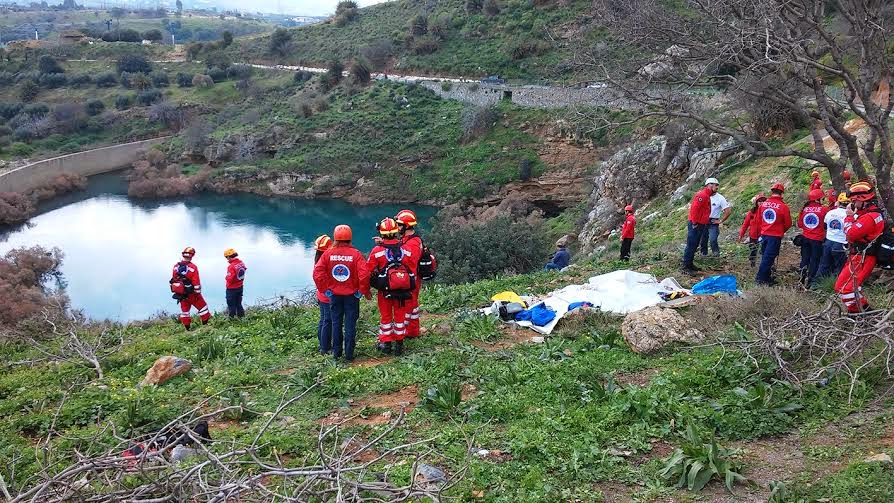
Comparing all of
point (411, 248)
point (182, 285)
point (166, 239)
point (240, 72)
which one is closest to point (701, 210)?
point (411, 248)

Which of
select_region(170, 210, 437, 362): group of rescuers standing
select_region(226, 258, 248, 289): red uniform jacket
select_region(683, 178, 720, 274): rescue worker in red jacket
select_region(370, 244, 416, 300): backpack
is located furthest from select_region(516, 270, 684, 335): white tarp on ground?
select_region(226, 258, 248, 289): red uniform jacket

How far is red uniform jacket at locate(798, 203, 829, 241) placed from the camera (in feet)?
29.1

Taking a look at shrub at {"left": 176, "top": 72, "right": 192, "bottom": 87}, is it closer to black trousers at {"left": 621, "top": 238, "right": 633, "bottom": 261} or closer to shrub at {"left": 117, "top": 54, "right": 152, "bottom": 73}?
shrub at {"left": 117, "top": 54, "right": 152, "bottom": 73}

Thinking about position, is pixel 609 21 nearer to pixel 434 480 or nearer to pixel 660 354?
pixel 660 354

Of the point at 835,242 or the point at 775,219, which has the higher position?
the point at 775,219

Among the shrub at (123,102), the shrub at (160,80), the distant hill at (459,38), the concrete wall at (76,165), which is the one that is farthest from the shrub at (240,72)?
the concrete wall at (76,165)

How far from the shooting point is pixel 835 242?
27.8ft

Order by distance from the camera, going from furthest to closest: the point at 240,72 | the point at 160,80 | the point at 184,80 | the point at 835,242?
the point at 160,80
the point at 184,80
the point at 240,72
the point at 835,242

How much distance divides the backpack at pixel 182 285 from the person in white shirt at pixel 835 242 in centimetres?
965

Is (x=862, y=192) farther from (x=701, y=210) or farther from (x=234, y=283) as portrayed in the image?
(x=234, y=283)

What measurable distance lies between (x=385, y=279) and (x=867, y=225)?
541cm

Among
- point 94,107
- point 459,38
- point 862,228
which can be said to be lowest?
point 94,107

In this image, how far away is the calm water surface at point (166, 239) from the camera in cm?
2626

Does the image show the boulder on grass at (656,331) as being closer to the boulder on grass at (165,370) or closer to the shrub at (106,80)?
the boulder on grass at (165,370)
